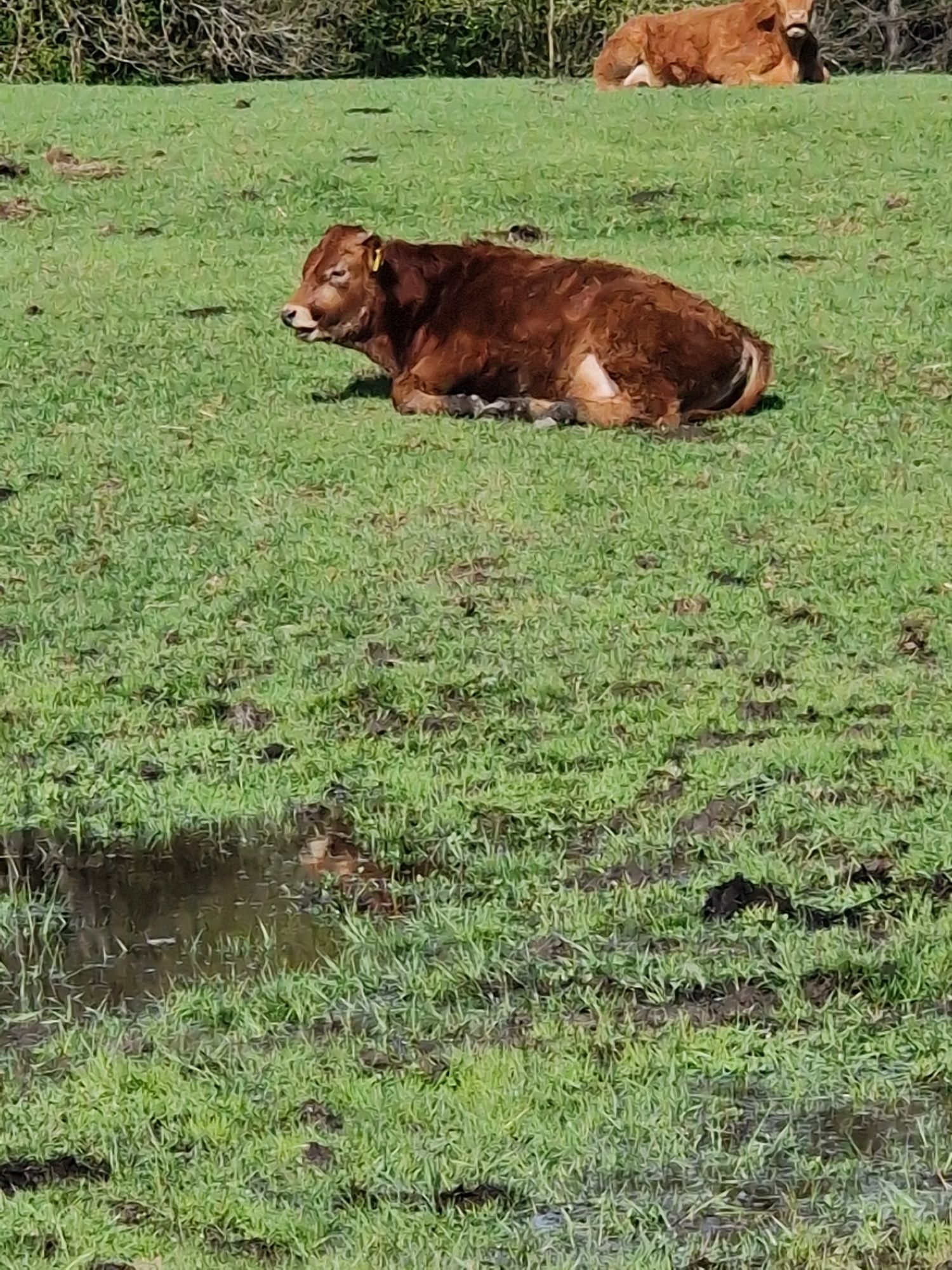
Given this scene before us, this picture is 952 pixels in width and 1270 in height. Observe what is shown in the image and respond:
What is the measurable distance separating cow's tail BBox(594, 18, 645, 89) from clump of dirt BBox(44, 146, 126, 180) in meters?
5.44

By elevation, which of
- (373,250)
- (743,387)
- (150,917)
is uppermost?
(373,250)

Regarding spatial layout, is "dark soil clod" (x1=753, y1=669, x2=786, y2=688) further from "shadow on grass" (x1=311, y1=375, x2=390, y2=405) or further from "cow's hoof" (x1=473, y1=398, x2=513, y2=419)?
"shadow on grass" (x1=311, y1=375, x2=390, y2=405)

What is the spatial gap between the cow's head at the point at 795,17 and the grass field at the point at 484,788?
7.63m

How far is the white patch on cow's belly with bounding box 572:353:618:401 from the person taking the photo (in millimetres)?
8484

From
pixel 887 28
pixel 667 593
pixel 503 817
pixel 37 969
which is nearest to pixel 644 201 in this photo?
pixel 667 593

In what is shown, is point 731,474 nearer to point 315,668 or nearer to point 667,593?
point 667,593

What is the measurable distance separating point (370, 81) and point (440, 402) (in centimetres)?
1107

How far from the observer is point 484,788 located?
5.05m

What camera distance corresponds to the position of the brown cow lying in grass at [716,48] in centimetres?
1805

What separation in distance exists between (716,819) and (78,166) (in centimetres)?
1065

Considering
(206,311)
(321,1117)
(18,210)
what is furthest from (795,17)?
(321,1117)

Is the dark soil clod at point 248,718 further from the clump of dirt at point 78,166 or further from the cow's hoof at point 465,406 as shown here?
the clump of dirt at point 78,166

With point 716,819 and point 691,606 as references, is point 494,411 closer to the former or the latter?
→ point 691,606

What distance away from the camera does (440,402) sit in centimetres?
880
